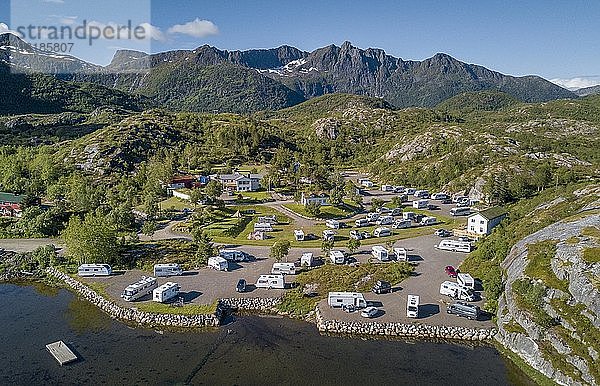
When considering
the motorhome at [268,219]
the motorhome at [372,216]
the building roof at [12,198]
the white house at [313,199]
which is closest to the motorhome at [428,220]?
the motorhome at [372,216]

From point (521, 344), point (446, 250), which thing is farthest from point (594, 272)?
point (446, 250)

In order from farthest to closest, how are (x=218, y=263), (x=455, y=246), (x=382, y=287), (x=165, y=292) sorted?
1. (x=455, y=246)
2. (x=218, y=263)
3. (x=382, y=287)
4. (x=165, y=292)

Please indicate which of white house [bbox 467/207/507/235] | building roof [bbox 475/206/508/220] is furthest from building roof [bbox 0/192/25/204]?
building roof [bbox 475/206/508/220]

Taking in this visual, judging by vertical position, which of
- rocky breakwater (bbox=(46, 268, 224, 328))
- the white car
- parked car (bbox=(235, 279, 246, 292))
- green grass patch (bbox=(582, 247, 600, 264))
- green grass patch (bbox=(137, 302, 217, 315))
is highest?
green grass patch (bbox=(582, 247, 600, 264))

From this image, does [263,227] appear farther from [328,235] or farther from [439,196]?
[439,196]

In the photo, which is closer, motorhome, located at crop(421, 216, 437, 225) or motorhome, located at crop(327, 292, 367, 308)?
motorhome, located at crop(327, 292, 367, 308)

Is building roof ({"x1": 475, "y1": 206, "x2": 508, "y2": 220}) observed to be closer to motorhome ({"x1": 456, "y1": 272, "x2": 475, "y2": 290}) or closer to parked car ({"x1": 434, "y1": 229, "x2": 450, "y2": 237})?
parked car ({"x1": 434, "y1": 229, "x2": 450, "y2": 237})

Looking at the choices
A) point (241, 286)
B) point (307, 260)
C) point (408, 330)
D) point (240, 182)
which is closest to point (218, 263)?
point (241, 286)
